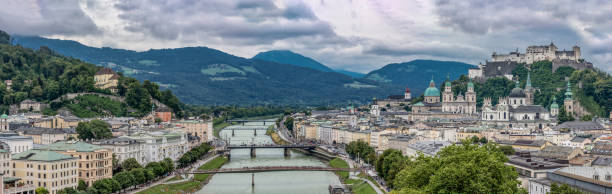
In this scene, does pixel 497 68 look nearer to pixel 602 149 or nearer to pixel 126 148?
pixel 602 149

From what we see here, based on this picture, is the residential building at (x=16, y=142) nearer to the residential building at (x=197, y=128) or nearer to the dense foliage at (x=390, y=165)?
the dense foliage at (x=390, y=165)

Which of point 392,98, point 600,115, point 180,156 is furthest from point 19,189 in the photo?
point 392,98

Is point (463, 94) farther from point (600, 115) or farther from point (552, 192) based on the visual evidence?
point (552, 192)

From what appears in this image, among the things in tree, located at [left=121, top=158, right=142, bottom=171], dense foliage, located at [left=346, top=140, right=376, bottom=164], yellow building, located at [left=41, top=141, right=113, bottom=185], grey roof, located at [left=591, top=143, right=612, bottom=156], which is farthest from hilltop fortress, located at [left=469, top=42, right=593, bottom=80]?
yellow building, located at [left=41, top=141, right=113, bottom=185]

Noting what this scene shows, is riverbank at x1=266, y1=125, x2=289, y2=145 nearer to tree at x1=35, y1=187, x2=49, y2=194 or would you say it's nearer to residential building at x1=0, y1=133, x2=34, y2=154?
residential building at x1=0, y1=133, x2=34, y2=154

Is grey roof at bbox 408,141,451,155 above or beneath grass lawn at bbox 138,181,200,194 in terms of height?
above
